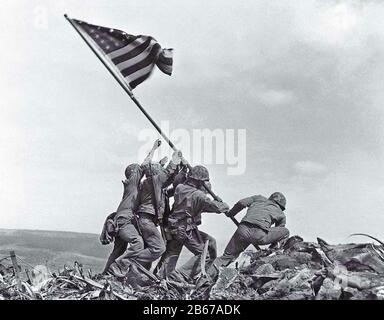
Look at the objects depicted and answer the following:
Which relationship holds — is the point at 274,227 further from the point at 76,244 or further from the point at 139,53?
the point at 76,244

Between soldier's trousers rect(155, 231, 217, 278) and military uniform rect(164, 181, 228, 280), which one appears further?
soldier's trousers rect(155, 231, 217, 278)

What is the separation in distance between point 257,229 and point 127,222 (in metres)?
2.25

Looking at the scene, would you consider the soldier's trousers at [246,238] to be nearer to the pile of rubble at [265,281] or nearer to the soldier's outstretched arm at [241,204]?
the pile of rubble at [265,281]

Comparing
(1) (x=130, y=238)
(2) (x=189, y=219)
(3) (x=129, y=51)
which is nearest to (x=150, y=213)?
(1) (x=130, y=238)

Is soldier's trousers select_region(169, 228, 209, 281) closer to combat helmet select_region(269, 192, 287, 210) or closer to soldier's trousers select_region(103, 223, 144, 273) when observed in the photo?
soldier's trousers select_region(103, 223, 144, 273)

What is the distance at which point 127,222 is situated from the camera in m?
10.1

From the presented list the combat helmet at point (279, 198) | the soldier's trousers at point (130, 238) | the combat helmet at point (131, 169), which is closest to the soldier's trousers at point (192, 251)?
the soldier's trousers at point (130, 238)

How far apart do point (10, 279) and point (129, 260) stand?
2.14m

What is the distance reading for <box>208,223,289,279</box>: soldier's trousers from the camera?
9992 mm

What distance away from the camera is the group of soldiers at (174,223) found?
9953 millimetres

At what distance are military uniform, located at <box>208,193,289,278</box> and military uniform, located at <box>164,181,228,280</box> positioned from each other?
38 centimetres

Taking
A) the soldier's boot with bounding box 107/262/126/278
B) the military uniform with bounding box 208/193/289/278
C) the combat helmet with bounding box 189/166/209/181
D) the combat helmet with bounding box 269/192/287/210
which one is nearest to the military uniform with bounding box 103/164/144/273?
the soldier's boot with bounding box 107/262/126/278
